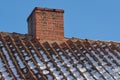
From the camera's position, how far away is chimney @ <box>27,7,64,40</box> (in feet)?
39.1

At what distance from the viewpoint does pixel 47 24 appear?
39.9 feet

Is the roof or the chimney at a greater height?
the chimney

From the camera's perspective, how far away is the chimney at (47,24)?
1191 cm

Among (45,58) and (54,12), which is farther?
(54,12)

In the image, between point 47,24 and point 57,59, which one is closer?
point 57,59

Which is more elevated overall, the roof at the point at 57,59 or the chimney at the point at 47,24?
the chimney at the point at 47,24

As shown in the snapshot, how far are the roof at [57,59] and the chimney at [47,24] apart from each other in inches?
14.8

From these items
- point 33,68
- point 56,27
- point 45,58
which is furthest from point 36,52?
point 56,27

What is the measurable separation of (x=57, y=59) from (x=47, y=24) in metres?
2.10

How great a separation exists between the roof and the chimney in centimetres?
38

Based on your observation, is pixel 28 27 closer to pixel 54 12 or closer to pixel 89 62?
pixel 54 12

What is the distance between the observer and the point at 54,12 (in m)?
12.4

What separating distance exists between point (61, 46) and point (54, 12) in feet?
4.76

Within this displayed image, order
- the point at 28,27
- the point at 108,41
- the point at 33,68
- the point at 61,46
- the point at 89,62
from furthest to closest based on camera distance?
the point at 28,27 < the point at 108,41 < the point at 61,46 < the point at 89,62 < the point at 33,68
